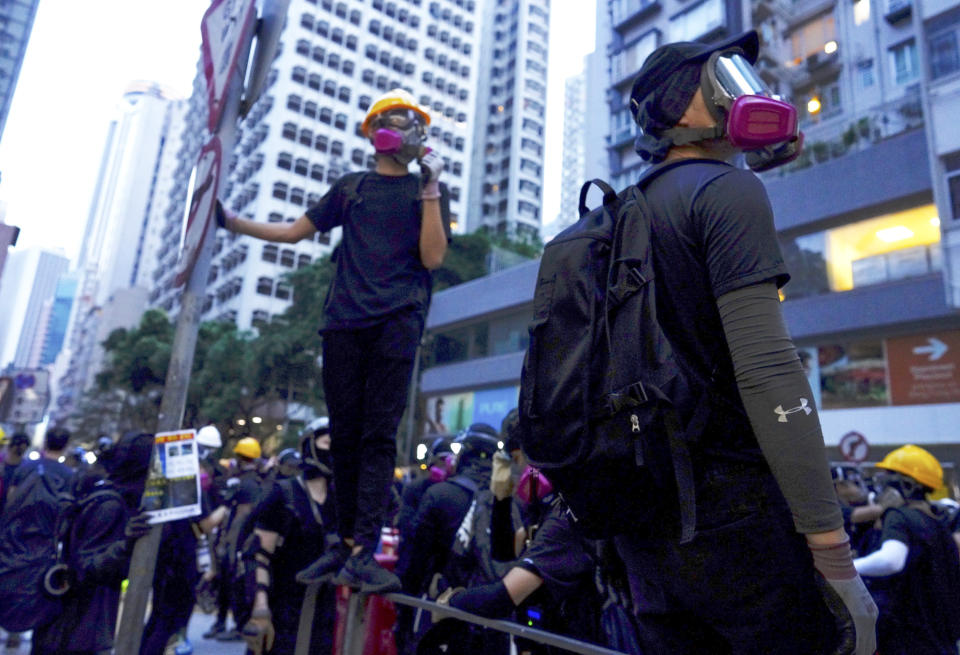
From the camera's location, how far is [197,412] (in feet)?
119

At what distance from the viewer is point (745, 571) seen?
57.2 inches

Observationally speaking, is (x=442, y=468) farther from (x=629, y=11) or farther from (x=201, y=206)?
(x=629, y=11)

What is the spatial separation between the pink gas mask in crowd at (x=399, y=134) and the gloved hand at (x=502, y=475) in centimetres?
164

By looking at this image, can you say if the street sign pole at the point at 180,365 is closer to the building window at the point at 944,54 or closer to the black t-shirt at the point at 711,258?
the black t-shirt at the point at 711,258

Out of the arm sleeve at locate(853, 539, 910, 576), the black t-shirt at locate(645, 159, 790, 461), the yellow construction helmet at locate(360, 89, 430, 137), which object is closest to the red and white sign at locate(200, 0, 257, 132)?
the yellow construction helmet at locate(360, 89, 430, 137)

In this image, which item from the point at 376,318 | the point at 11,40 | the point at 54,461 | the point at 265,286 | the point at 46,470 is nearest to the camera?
the point at 376,318

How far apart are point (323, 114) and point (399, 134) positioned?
226 ft

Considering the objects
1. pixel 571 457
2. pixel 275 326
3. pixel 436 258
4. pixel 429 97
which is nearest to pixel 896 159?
pixel 436 258

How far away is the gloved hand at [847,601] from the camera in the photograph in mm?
1339

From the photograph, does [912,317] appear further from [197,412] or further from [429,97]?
[429,97]

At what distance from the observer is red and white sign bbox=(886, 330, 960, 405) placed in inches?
706

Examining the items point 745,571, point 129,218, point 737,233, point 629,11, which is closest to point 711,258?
point 737,233

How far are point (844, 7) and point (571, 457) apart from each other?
97.6ft

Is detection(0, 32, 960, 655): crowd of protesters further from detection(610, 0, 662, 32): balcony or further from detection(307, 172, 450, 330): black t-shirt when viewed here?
detection(610, 0, 662, 32): balcony
